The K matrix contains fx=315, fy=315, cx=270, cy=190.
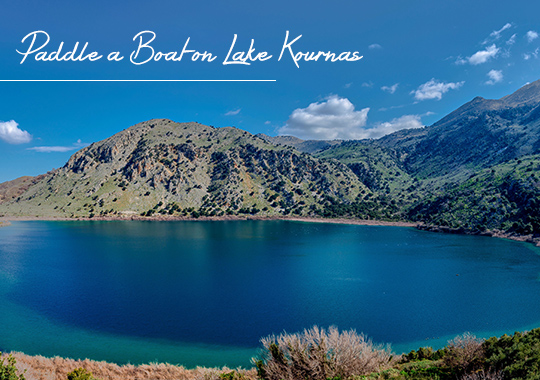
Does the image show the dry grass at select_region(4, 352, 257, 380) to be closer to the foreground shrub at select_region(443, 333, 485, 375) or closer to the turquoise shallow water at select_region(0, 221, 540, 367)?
the turquoise shallow water at select_region(0, 221, 540, 367)

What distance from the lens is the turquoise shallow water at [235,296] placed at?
3797 cm

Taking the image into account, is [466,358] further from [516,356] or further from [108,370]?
[108,370]

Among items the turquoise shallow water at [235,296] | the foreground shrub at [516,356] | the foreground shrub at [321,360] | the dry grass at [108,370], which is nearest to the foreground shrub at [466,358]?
the foreground shrub at [516,356]

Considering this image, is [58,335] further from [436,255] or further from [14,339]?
[436,255]

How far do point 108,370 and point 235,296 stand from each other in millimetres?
25552

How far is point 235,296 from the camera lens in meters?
53.0

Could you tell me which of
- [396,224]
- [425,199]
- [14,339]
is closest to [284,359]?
[14,339]

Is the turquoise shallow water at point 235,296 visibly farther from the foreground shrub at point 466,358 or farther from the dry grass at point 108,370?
the foreground shrub at point 466,358

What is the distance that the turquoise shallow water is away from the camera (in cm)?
3797

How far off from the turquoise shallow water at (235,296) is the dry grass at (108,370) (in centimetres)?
388

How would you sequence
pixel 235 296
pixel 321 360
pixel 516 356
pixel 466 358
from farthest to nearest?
pixel 235 296 < pixel 466 358 < pixel 321 360 < pixel 516 356

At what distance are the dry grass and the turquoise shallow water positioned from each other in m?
3.88

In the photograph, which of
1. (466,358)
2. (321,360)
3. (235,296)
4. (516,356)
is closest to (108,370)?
(321,360)

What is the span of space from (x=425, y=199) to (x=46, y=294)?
195863mm
